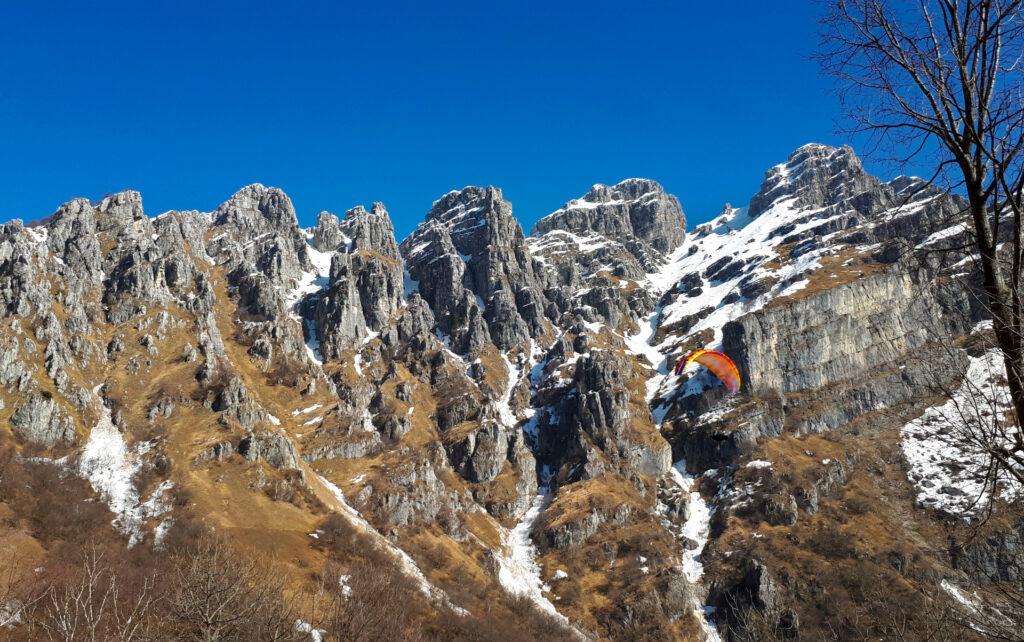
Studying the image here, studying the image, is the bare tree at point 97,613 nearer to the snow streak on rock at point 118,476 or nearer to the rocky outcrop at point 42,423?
the snow streak on rock at point 118,476

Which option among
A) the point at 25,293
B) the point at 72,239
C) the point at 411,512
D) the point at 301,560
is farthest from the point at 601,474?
the point at 72,239

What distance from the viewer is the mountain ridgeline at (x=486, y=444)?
101m

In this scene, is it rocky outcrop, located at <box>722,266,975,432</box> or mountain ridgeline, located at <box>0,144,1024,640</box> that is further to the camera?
rocky outcrop, located at <box>722,266,975,432</box>

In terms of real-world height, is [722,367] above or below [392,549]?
above

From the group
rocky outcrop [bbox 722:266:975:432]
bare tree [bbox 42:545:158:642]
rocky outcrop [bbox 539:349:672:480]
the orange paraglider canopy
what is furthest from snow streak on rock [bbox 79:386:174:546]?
rocky outcrop [bbox 722:266:975:432]

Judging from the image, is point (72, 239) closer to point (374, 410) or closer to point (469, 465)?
point (374, 410)

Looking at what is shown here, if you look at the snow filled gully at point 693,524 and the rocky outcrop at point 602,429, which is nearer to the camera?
the snow filled gully at point 693,524

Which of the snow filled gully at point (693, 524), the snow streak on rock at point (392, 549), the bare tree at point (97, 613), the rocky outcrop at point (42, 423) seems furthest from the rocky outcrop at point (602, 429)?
the bare tree at point (97, 613)

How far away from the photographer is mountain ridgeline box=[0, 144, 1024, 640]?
101 metres

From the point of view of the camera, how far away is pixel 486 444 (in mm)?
155250

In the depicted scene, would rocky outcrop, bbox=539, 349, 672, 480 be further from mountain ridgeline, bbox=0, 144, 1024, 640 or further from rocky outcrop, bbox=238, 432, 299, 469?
rocky outcrop, bbox=238, 432, 299, 469

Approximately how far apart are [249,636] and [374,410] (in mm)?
131017

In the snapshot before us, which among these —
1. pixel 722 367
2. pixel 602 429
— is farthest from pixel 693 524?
pixel 722 367

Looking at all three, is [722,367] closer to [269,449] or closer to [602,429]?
[602,429]
